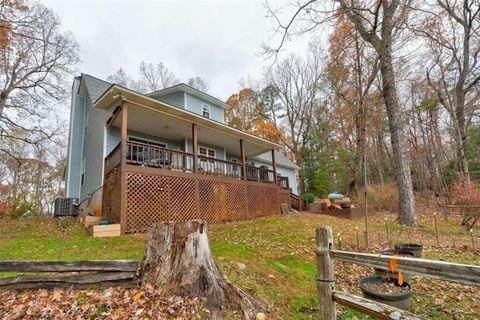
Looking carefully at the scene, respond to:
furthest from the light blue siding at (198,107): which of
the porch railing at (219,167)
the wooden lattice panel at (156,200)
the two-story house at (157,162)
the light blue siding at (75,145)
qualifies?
the wooden lattice panel at (156,200)

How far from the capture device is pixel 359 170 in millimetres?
22125

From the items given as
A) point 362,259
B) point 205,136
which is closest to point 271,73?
point 205,136

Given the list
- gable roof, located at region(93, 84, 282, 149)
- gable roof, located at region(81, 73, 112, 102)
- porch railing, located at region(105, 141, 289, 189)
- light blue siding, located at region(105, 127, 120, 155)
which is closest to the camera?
gable roof, located at region(93, 84, 282, 149)

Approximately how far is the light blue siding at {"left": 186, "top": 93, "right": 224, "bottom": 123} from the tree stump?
42.5 feet

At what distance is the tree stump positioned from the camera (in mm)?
2934

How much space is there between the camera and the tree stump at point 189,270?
Answer: 2.93 meters

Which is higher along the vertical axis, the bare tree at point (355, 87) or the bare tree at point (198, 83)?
the bare tree at point (198, 83)

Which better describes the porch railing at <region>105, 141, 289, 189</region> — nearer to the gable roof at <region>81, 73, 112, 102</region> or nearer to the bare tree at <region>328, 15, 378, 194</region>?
the gable roof at <region>81, 73, 112, 102</region>

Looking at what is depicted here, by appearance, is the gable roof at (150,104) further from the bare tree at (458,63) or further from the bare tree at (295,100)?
the bare tree at (295,100)

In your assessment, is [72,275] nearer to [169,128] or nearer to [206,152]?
[169,128]

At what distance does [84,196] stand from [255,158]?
11577 millimetres

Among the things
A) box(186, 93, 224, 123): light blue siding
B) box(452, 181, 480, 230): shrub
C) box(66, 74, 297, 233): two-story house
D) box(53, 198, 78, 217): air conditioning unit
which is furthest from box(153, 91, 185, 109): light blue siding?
box(452, 181, 480, 230): shrub

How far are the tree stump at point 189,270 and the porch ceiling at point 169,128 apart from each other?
7313 mm

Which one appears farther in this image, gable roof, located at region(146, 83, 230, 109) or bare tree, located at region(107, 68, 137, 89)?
bare tree, located at region(107, 68, 137, 89)
